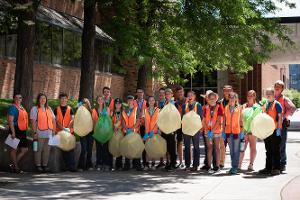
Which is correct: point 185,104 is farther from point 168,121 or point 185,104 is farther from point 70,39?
point 70,39

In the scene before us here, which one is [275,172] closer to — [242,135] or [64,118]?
[242,135]

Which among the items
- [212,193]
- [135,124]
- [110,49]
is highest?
[110,49]

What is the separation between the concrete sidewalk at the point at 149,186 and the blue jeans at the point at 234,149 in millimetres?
300

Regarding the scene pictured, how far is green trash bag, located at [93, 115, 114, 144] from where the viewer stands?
43.1ft

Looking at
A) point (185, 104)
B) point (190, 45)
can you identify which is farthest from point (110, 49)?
point (185, 104)

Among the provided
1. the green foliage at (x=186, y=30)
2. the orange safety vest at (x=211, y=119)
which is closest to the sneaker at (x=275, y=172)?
the orange safety vest at (x=211, y=119)

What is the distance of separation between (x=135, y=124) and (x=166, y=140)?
2.42 ft

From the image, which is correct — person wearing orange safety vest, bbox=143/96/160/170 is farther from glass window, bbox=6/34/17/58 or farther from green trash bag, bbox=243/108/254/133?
glass window, bbox=6/34/17/58

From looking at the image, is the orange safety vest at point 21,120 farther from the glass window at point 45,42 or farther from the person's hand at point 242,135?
the glass window at point 45,42

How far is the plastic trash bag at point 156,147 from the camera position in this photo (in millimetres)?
13047

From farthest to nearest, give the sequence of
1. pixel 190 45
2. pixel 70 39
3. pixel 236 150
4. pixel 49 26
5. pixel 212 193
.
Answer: pixel 70 39, pixel 49 26, pixel 190 45, pixel 236 150, pixel 212 193

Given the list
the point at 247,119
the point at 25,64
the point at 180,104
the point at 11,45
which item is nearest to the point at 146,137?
the point at 180,104

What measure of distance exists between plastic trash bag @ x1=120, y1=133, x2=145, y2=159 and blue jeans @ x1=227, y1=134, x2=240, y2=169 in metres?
1.82

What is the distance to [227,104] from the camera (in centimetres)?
1314
